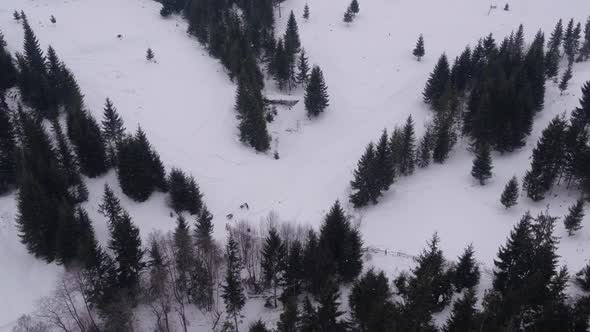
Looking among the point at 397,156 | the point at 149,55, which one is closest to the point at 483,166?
the point at 397,156

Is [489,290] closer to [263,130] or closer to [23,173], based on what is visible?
[263,130]

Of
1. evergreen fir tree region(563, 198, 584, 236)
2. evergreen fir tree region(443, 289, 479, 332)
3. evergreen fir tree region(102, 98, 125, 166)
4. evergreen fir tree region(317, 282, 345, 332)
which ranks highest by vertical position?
evergreen fir tree region(102, 98, 125, 166)

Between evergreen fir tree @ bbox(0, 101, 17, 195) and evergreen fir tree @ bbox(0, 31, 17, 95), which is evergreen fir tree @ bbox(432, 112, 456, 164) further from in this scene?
evergreen fir tree @ bbox(0, 31, 17, 95)

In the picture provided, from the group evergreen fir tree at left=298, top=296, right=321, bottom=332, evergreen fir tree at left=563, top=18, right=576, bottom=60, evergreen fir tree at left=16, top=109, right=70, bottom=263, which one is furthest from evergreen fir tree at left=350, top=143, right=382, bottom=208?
evergreen fir tree at left=563, top=18, right=576, bottom=60

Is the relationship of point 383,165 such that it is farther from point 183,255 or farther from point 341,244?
point 183,255

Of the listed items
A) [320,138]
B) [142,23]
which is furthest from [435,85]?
[142,23]
